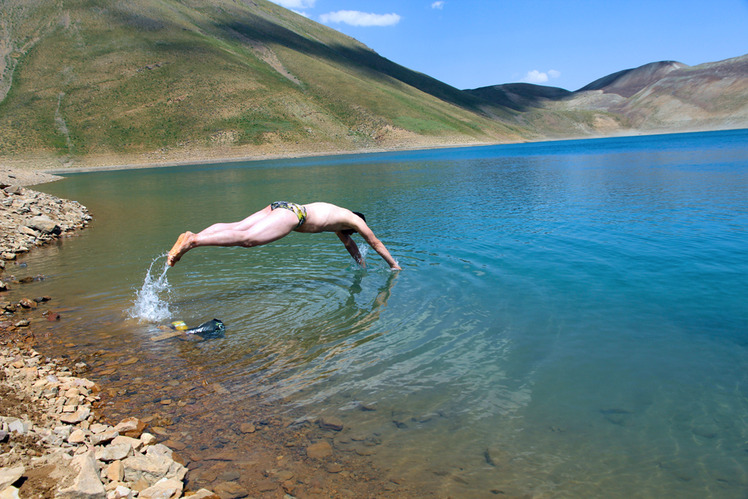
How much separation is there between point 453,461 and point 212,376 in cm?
363

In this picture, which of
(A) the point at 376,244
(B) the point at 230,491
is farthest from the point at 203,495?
(A) the point at 376,244

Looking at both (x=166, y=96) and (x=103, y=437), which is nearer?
(x=103, y=437)

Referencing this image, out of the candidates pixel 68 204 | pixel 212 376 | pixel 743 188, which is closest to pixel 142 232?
pixel 68 204

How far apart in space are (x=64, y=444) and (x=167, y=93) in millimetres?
128313

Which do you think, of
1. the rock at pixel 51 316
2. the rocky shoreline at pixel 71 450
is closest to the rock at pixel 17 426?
the rocky shoreline at pixel 71 450

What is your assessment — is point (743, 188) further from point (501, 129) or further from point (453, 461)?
point (501, 129)

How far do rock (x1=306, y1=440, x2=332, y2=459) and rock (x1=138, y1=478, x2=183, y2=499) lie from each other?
1255mm

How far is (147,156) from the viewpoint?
10075cm

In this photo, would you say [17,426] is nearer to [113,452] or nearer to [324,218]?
[113,452]

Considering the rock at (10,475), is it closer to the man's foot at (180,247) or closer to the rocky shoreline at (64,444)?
the rocky shoreline at (64,444)

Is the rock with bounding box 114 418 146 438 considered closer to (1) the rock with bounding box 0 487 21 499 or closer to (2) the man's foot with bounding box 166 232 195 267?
(1) the rock with bounding box 0 487 21 499

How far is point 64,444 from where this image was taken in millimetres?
4645

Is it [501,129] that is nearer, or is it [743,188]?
[743,188]

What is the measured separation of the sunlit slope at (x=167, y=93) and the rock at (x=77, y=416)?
10557 centimetres
